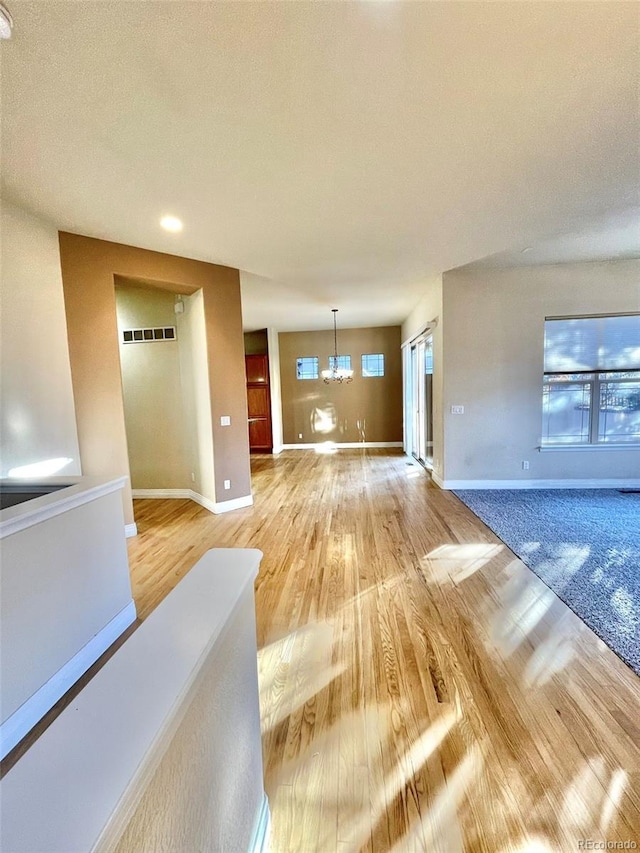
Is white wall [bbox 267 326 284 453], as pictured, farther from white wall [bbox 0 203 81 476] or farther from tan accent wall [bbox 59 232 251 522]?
white wall [bbox 0 203 81 476]

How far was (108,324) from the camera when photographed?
3396 millimetres

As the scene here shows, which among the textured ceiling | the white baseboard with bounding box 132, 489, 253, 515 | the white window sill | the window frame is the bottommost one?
the white baseboard with bounding box 132, 489, 253, 515

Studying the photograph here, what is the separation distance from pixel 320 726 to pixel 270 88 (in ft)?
9.68

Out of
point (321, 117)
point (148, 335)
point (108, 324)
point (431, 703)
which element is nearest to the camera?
point (431, 703)

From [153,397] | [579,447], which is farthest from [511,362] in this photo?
[153,397]

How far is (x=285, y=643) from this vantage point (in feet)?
6.58

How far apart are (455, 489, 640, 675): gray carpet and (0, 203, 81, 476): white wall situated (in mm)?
4000

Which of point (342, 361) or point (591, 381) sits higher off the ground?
point (342, 361)

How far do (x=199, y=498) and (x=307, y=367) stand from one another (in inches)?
192

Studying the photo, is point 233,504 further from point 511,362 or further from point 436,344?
point 511,362

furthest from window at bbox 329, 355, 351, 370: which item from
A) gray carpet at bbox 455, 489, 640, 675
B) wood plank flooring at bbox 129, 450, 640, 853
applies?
wood plank flooring at bbox 129, 450, 640, 853

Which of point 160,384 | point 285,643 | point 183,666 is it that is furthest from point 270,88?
point 160,384

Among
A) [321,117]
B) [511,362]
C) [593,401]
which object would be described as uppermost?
[321,117]

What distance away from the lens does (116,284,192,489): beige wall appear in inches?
187
